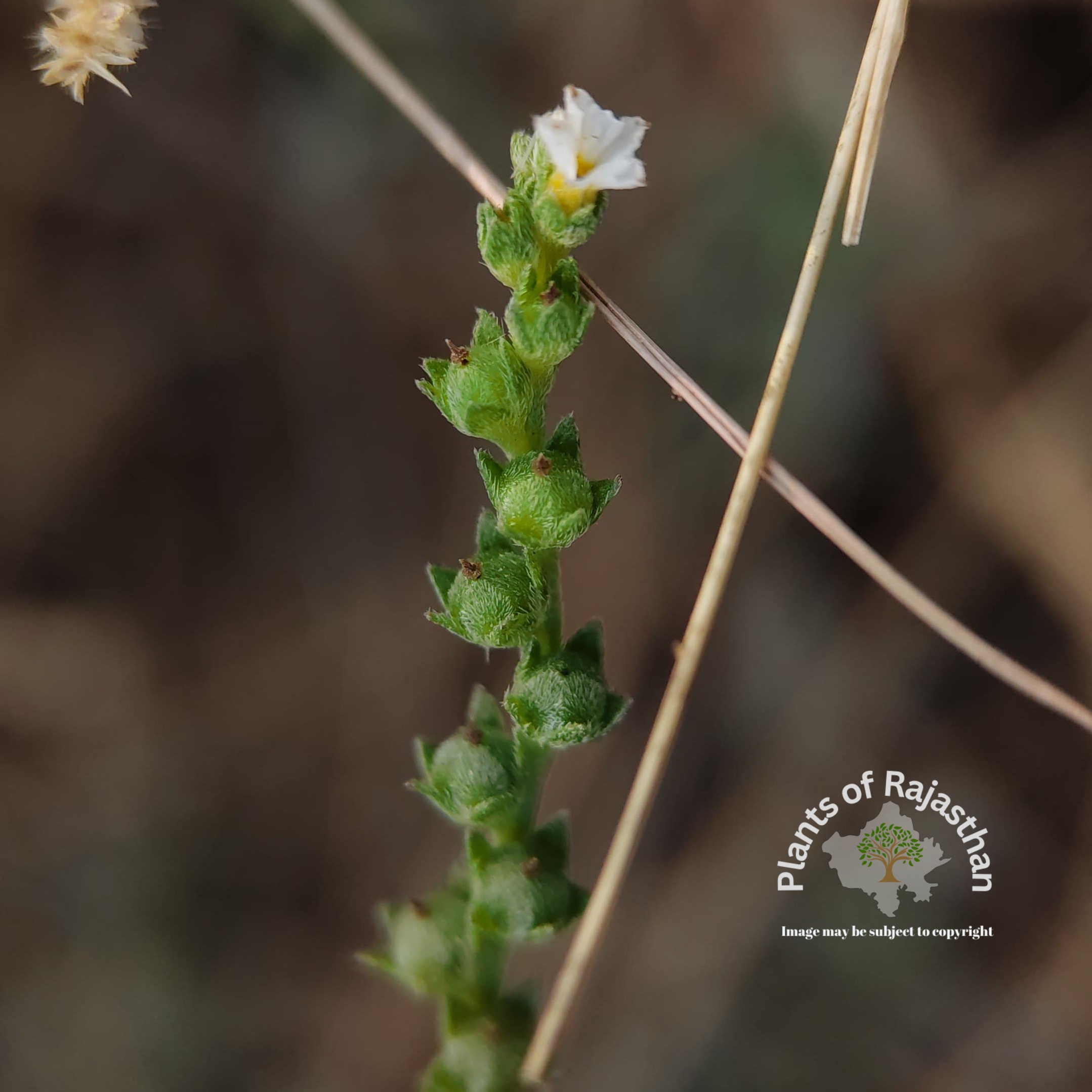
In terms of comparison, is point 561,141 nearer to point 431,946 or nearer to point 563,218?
point 563,218

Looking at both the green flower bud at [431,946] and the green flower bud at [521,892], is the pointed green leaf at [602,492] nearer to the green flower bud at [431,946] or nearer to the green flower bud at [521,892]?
the green flower bud at [521,892]

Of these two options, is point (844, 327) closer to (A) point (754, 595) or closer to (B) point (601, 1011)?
(A) point (754, 595)

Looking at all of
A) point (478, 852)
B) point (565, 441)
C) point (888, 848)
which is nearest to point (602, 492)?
point (565, 441)

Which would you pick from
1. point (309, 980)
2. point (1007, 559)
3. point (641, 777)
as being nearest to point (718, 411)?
point (641, 777)

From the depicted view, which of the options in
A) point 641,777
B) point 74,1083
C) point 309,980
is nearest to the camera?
point 641,777

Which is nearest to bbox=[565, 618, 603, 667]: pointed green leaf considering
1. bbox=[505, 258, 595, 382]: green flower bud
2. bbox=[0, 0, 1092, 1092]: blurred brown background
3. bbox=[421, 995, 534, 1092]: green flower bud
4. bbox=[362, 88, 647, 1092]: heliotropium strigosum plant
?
bbox=[362, 88, 647, 1092]: heliotropium strigosum plant

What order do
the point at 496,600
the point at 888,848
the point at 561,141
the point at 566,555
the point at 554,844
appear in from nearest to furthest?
the point at 561,141, the point at 496,600, the point at 554,844, the point at 888,848, the point at 566,555

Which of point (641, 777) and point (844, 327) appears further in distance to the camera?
point (844, 327)
